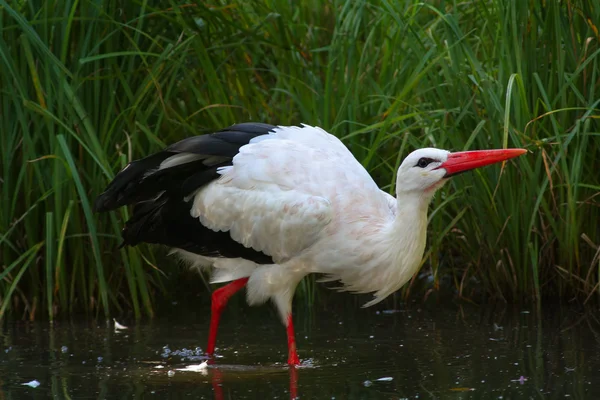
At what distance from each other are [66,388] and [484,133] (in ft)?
9.54

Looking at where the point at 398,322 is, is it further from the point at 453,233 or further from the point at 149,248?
the point at 149,248

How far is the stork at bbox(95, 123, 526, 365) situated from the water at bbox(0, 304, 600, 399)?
0.30 metres

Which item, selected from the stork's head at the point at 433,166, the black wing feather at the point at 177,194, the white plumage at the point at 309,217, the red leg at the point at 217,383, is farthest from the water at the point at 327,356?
the stork's head at the point at 433,166

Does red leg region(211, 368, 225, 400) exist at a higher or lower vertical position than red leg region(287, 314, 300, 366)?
lower

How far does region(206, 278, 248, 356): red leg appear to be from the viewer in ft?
20.3

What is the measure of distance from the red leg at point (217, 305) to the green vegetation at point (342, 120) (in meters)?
0.59

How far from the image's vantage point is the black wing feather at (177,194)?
20.0 feet

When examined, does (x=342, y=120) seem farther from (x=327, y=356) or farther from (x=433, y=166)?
(x=327, y=356)

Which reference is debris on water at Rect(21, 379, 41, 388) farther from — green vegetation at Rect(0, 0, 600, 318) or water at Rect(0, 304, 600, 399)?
green vegetation at Rect(0, 0, 600, 318)

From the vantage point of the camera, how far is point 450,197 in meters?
6.71

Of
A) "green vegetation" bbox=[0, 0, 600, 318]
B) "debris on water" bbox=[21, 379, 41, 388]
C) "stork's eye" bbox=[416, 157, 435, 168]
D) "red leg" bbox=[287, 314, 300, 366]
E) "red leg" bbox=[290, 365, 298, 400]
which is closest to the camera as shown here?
"red leg" bbox=[290, 365, 298, 400]

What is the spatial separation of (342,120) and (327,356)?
70.1 inches

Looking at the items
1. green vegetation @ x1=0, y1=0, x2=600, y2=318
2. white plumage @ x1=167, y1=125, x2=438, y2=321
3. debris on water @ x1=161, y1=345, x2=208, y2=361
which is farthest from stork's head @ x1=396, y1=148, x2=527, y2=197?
debris on water @ x1=161, y1=345, x2=208, y2=361

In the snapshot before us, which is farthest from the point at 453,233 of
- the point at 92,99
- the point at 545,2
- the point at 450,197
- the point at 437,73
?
the point at 92,99
